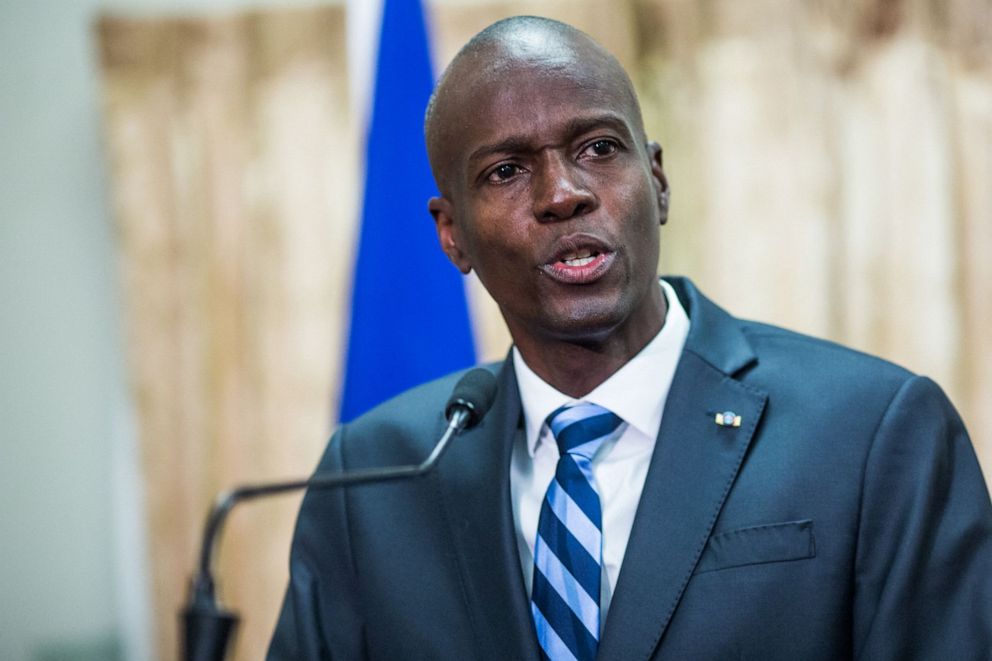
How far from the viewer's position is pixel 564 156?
1.80 metres

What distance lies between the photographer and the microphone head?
1561 mm

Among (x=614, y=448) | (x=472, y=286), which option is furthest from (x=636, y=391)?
(x=472, y=286)

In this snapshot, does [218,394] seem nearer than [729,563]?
No

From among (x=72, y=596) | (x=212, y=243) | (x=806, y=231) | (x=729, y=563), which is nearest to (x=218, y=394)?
(x=212, y=243)

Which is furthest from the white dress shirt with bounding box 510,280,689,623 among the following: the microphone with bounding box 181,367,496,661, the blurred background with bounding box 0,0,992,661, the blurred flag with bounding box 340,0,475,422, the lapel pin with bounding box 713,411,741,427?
the blurred background with bounding box 0,0,992,661

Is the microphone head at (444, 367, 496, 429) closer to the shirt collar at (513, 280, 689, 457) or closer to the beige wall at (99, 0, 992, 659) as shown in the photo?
the shirt collar at (513, 280, 689, 457)

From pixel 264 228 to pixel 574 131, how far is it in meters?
2.07

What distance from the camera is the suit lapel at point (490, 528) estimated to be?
1.74 metres

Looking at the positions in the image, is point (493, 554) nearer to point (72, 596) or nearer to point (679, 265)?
point (679, 265)

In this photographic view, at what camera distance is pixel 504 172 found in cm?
185

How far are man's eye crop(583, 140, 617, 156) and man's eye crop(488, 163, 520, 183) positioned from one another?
0.11m

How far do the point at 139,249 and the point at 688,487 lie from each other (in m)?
2.44

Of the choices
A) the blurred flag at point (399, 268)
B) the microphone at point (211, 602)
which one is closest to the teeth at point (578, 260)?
the microphone at point (211, 602)

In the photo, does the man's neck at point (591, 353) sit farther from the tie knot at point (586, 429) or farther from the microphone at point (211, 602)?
the microphone at point (211, 602)
